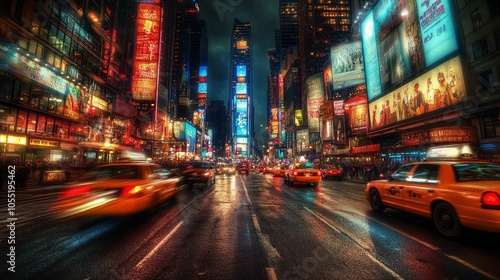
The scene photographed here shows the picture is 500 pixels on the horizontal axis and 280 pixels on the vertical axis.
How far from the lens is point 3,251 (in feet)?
15.0

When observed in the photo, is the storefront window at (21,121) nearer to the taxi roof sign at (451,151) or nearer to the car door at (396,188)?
the car door at (396,188)

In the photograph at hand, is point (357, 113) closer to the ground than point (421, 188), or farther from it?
farther from it

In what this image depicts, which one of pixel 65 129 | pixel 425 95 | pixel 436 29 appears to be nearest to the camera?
pixel 436 29

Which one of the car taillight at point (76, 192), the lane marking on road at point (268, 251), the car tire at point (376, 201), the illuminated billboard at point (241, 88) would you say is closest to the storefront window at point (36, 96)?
the car taillight at point (76, 192)

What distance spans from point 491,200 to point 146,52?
57.0 metres

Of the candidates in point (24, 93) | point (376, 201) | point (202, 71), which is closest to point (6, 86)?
point (24, 93)

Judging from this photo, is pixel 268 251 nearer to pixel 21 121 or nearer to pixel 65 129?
pixel 21 121

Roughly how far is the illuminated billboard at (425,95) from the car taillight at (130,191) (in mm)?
25685

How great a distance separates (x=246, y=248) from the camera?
4730 mm

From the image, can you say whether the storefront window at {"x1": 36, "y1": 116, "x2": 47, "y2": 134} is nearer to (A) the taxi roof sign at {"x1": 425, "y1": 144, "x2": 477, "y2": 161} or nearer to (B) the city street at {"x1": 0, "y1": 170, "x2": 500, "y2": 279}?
(B) the city street at {"x1": 0, "y1": 170, "x2": 500, "y2": 279}

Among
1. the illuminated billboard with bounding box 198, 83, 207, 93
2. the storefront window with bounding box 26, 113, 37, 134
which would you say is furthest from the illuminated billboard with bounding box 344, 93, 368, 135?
the illuminated billboard with bounding box 198, 83, 207, 93

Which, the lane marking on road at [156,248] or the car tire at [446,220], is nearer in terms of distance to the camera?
the lane marking on road at [156,248]

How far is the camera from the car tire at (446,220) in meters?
5.20

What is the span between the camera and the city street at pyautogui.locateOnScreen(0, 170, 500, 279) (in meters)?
3.70
